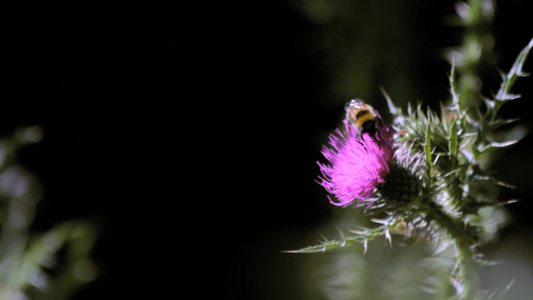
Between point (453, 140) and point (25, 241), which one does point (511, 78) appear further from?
point (25, 241)

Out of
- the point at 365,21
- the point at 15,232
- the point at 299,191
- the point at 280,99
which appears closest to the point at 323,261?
the point at 299,191

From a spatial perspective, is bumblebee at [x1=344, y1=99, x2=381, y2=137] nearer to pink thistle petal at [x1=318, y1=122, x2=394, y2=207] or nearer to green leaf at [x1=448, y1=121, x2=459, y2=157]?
pink thistle petal at [x1=318, y1=122, x2=394, y2=207]

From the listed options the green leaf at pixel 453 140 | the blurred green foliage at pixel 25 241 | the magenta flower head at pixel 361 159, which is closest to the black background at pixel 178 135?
the blurred green foliage at pixel 25 241

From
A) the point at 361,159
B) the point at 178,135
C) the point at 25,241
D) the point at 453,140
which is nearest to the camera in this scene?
the point at 453,140

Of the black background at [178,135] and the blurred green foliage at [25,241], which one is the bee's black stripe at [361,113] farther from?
the black background at [178,135]

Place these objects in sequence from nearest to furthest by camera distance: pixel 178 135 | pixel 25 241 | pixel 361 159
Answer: pixel 361 159 → pixel 25 241 → pixel 178 135

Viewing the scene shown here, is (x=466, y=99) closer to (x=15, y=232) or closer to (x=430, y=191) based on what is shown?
(x=430, y=191)

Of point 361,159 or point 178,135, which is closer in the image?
point 361,159

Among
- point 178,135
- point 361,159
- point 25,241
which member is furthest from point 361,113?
point 178,135

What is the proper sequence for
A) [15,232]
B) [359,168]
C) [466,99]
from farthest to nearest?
[15,232], [466,99], [359,168]
